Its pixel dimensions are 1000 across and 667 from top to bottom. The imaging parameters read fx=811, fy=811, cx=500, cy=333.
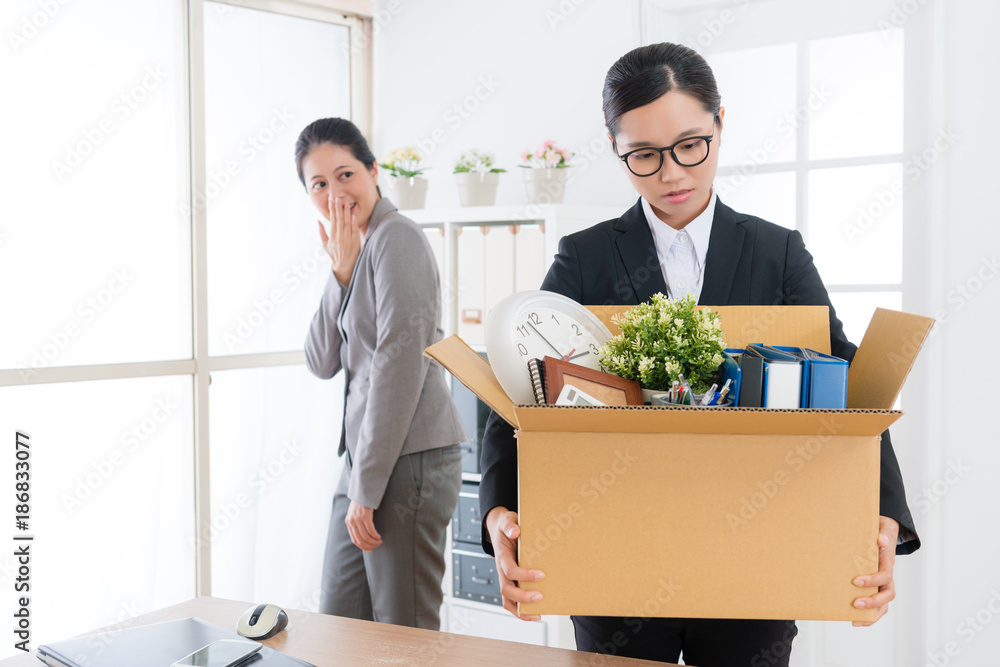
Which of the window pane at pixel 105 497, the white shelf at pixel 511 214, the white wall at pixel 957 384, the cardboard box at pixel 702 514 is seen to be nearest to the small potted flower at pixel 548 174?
the white shelf at pixel 511 214

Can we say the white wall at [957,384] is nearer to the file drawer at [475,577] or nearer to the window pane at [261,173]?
the file drawer at [475,577]

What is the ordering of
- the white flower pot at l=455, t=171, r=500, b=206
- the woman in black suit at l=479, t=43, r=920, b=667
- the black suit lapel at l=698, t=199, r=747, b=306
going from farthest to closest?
the white flower pot at l=455, t=171, r=500, b=206 → the black suit lapel at l=698, t=199, r=747, b=306 → the woman in black suit at l=479, t=43, r=920, b=667

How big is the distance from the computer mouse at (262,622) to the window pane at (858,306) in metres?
1.97

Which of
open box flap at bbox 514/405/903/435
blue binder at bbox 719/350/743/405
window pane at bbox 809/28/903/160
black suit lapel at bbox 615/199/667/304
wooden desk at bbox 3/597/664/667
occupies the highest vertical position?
window pane at bbox 809/28/903/160

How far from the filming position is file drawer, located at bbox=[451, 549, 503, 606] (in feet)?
9.15

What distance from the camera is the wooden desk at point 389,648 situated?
3.66 feet

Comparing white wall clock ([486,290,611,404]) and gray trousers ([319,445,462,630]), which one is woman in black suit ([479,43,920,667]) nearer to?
white wall clock ([486,290,611,404])

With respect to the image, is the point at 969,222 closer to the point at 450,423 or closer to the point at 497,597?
the point at 450,423

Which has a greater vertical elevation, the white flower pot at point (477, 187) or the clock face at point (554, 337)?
the white flower pot at point (477, 187)

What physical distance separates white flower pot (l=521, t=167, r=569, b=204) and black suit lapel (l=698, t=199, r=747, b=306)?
1.42 metres

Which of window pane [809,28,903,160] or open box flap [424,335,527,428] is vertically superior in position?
window pane [809,28,903,160]

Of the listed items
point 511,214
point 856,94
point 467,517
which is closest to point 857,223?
point 856,94

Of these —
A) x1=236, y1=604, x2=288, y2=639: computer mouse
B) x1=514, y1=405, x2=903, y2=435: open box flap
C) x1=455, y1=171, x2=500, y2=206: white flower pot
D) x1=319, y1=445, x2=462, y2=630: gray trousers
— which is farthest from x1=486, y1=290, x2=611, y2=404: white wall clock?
x1=455, y1=171, x2=500, y2=206: white flower pot

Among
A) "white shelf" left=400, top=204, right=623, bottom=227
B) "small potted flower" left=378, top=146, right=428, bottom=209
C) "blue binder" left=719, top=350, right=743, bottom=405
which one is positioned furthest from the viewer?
"small potted flower" left=378, top=146, right=428, bottom=209
